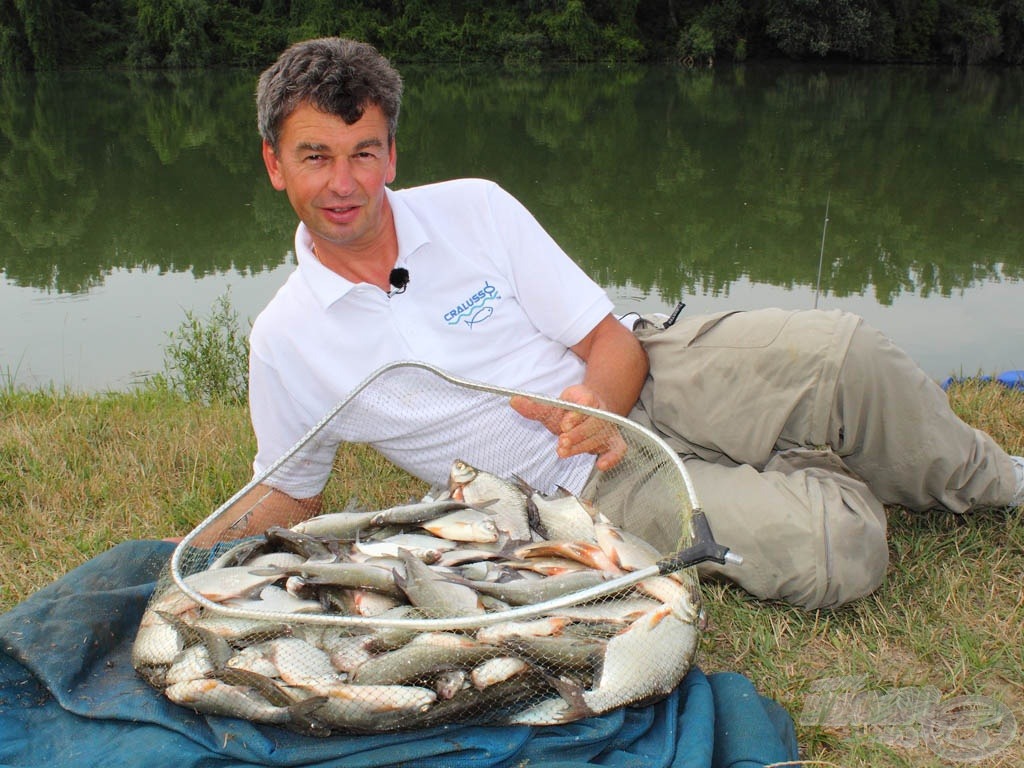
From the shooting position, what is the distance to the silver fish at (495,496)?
8.57 ft

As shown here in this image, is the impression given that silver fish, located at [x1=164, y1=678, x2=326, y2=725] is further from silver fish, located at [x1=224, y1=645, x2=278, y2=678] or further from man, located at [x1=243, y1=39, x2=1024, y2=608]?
man, located at [x1=243, y1=39, x2=1024, y2=608]

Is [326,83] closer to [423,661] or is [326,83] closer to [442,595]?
[442,595]

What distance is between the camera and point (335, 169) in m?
2.76

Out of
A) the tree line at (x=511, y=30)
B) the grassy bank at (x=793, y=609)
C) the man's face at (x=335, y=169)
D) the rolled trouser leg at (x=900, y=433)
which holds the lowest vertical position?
the grassy bank at (x=793, y=609)

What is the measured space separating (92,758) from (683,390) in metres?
1.92

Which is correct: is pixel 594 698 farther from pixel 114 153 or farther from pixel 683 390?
pixel 114 153

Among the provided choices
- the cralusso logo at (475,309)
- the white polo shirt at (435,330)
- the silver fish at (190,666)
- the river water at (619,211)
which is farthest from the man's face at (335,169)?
the river water at (619,211)

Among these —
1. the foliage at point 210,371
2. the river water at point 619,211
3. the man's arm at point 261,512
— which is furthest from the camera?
the river water at point 619,211

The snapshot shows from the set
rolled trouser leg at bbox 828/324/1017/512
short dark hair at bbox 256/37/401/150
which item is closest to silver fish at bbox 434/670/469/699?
rolled trouser leg at bbox 828/324/1017/512

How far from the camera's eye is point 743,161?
50.6 feet

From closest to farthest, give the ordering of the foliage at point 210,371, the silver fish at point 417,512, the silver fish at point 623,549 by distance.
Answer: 1. the silver fish at point 623,549
2. the silver fish at point 417,512
3. the foliage at point 210,371

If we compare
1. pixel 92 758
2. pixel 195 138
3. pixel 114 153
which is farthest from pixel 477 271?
pixel 195 138

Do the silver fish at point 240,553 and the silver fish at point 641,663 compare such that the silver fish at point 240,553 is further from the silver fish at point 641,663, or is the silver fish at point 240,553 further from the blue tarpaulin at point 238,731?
the silver fish at point 641,663

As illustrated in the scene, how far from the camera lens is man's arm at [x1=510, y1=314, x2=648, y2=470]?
8.70ft
